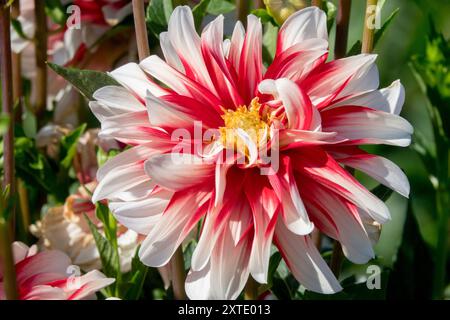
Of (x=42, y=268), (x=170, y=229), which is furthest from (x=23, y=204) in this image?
(x=170, y=229)

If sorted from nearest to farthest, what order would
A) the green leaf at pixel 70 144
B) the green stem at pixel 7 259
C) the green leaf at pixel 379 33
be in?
1. the green stem at pixel 7 259
2. the green leaf at pixel 379 33
3. the green leaf at pixel 70 144

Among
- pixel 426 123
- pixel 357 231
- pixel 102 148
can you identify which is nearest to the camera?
pixel 357 231

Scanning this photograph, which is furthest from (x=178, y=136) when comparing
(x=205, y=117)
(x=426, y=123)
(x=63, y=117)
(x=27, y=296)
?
(x=426, y=123)

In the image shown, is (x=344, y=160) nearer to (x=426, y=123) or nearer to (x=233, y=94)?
(x=233, y=94)

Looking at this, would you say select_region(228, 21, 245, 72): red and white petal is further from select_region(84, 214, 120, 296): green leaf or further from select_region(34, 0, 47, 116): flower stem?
select_region(34, 0, 47, 116): flower stem

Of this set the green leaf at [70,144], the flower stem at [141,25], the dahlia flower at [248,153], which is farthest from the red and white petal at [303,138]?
the green leaf at [70,144]

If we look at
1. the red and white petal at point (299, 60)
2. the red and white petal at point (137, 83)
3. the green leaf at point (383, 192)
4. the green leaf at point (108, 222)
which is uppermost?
the red and white petal at point (299, 60)

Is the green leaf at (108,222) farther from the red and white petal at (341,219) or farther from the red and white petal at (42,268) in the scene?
the red and white petal at (341,219)
